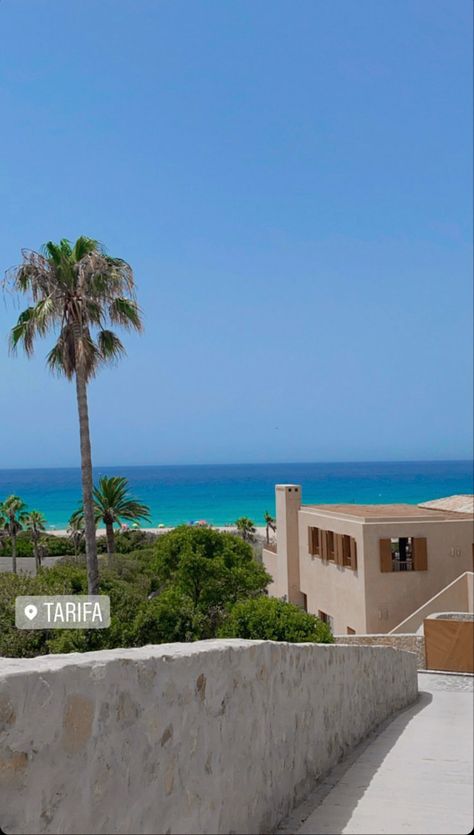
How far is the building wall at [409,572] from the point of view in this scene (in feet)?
70.6

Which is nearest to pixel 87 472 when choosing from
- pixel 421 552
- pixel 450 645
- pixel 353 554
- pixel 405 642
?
pixel 405 642

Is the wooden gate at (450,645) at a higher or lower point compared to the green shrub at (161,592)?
lower

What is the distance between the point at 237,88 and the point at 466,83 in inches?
177

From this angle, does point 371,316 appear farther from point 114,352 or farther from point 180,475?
point 180,475

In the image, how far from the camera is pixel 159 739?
279 cm

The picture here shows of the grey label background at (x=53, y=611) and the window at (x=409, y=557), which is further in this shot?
the window at (x=409, y=557)

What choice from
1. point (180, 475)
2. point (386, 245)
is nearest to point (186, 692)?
point (386, 245)

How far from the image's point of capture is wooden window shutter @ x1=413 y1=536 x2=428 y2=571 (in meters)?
21.8

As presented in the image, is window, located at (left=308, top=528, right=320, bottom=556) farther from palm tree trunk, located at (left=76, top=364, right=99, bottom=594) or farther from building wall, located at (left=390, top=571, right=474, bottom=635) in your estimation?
palm tree trunk, located at (left=76, top=364, right=99, bottom=594)

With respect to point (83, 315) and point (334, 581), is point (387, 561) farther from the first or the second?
point (83, 315)

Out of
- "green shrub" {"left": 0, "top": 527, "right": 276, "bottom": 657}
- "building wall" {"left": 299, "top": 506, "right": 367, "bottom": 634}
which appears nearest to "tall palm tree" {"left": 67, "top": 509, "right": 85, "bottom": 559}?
"green shrub" {"left": 0, "top": 527, "right": 276, "bottom": 657}

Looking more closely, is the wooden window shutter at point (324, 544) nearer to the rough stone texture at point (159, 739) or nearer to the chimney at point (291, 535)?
the chimney at point (291, 535)

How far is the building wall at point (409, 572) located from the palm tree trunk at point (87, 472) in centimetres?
1018

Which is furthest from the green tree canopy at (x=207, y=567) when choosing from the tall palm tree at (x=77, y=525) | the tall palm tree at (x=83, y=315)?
the tall palm tree at (x=77, y=525)
